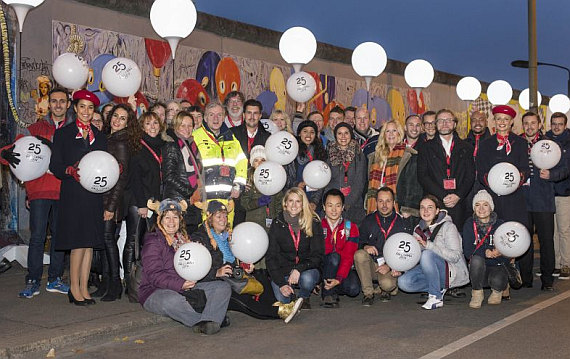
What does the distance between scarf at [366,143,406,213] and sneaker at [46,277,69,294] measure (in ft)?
11.9

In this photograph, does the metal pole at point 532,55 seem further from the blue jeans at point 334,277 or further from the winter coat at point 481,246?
the blue jeans at point 334,277

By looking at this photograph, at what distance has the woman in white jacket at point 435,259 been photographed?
7.86 meters

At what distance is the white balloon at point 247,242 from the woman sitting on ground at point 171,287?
1.80 feet

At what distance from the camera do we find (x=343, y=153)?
8883 mm

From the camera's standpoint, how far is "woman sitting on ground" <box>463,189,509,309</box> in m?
8.05

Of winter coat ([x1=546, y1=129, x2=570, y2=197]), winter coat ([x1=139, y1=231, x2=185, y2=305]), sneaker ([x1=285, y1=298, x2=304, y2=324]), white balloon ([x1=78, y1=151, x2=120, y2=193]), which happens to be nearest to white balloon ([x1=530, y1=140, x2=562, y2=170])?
winter coat ([x1=546, y1=129, x2=570, y2=197])

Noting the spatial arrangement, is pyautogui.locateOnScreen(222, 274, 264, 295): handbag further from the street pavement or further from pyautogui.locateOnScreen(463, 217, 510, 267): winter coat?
pyautogui.locateOnScreen(463, 217, 510, 267): winter coat

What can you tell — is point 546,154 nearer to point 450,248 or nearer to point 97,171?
point 450,248

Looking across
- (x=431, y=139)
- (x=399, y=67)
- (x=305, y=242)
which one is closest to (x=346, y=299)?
(x=305, y=242)

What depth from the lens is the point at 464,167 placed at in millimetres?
8922

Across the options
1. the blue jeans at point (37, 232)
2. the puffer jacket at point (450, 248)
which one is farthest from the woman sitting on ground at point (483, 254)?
the blue jeans at point (37, 232)

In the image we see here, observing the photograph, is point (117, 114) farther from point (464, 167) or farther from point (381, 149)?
point (464, 167)

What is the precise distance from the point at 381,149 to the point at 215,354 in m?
3.89

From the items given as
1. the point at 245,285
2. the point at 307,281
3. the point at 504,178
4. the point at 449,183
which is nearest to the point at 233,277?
the point at 245,285
